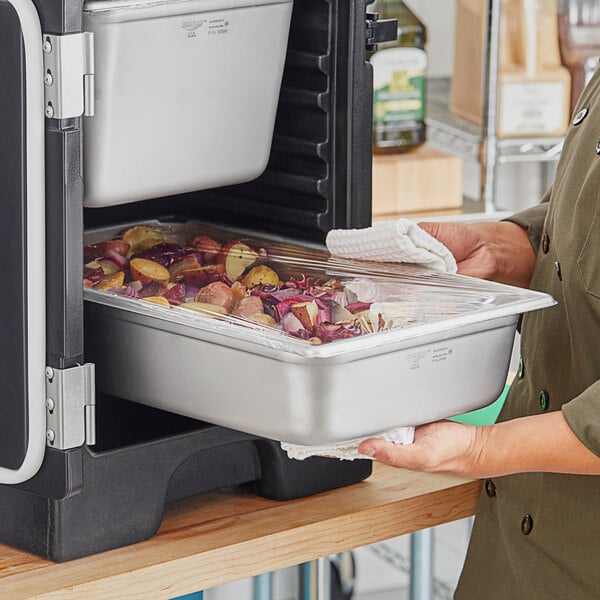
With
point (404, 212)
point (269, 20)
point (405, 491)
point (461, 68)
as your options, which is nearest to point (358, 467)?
point (405, 491)

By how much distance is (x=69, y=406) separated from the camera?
111 cm

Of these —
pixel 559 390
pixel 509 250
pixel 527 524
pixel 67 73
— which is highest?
pixel 67 73

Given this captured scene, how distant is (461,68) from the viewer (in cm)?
251

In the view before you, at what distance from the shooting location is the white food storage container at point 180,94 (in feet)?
3.66

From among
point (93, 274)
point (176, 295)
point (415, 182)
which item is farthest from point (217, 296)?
point (415, 182)

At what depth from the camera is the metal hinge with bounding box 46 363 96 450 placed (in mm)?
1104

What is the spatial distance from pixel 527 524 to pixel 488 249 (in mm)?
312

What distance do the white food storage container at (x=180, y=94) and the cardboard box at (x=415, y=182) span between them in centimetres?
101

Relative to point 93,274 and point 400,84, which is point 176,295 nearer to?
point 93,274

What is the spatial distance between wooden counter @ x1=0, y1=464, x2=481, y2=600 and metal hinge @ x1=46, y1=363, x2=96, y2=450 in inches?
4.8

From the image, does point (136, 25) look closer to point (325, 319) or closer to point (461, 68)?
point (325, 319)

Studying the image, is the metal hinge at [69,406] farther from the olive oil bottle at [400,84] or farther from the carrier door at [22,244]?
the olive oil bottle at [400,84]

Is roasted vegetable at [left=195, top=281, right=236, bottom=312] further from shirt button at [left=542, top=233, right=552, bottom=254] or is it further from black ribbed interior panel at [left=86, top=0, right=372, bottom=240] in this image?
shirt button at [left=542, top=233, right=552, bottom=254]

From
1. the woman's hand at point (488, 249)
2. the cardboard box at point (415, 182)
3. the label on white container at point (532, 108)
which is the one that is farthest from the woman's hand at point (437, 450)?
the label on white container at point (532, 108)
